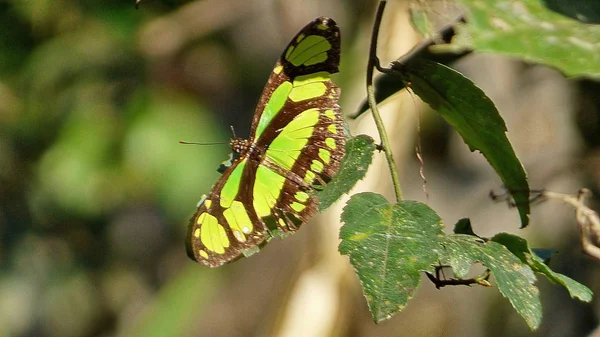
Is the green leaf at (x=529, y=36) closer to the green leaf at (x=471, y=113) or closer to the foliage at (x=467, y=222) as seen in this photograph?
the foliage at (x=467, y=222)

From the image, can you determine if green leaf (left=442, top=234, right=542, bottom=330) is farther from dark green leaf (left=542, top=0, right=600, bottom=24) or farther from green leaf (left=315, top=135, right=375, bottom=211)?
dark green leaf (left=542, top=0, right=600, bottom=24)

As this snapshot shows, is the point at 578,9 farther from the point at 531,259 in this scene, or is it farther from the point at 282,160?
the point at 282,160

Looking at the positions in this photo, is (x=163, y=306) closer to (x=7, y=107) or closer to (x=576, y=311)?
(x=7, y=107)

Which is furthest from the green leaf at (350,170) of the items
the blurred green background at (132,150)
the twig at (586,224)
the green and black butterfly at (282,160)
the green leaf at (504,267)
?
the blurred green background at (132,150)

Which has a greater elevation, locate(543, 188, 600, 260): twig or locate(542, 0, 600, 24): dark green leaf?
locate(542, 0, 600, 24): dark green leaf

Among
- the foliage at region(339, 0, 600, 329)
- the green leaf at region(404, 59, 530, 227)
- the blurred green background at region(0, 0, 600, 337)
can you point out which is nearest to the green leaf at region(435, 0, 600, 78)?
the foliage at region(339, 0, 600, 329)

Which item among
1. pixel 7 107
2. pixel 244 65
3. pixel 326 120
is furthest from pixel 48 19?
pixel 326 120
